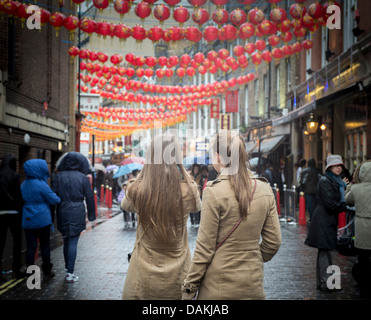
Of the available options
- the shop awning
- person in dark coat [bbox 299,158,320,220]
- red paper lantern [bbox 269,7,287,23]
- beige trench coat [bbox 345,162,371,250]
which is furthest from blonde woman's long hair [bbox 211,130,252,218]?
the shop awning

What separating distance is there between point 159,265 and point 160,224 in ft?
1.04

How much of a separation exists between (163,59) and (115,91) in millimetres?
7335

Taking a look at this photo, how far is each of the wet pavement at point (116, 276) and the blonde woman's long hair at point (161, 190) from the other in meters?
3.13

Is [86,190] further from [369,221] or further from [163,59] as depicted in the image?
[163,59]

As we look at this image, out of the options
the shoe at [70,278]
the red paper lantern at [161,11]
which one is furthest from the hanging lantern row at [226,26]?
the shoe at [70,278]

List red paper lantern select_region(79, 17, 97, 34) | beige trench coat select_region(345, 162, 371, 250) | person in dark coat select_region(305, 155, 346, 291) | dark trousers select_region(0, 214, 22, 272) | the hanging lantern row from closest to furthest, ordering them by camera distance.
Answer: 1. beige trench coat select_region(345, 162, 371, 250)
2. person in dark coat select_region(305, 155, 346, 291)
3. dark trousers select_region(0, 214, 22, 272)
4. the hanging lantern row
5. red paper lantern select_region(79, 17, 97, 34)

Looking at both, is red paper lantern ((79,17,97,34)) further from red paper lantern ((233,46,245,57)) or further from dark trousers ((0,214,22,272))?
dark trousers ((0,214,22,272))

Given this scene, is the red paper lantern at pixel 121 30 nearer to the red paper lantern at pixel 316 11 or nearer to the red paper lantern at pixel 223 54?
the red paper lantern at pixel 223 54

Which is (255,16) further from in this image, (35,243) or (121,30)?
(35,243)

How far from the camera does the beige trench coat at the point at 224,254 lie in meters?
3.12

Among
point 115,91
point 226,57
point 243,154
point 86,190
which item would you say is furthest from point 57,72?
point 243,154

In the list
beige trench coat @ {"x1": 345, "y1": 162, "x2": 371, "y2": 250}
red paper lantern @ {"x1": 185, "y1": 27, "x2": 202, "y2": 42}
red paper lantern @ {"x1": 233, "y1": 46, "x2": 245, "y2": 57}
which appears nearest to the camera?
beige trench coat @ {"x1": 345, "y1": 162, "x2": 371, "y2": 250}

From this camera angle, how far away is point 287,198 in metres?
16.0

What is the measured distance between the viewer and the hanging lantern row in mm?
12102
